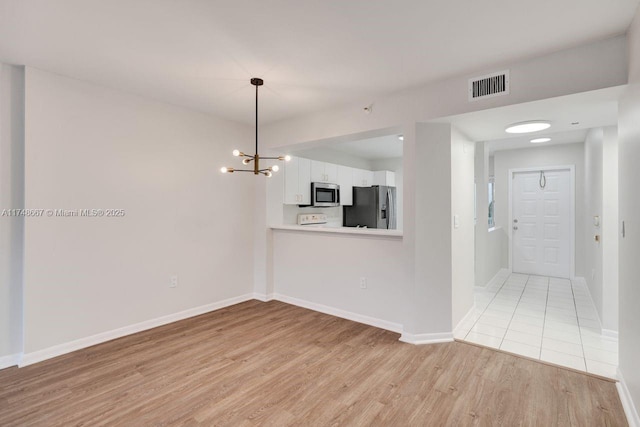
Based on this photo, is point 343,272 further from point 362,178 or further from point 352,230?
point 362,178

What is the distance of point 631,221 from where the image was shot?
1945 mm

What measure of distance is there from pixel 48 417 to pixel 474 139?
452 cm

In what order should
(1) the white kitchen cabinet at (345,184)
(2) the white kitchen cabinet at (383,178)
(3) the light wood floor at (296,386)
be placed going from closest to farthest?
(3) the light wood floor at (296,386) < (1) the white kitchen cabinet at (345,184) < (2) the white kitchen cabinet at (383,178)

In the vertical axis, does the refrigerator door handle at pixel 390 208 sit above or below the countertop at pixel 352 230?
above

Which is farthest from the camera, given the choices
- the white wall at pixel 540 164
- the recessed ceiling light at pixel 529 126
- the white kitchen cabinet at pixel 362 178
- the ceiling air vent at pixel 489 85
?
the white kitchen cabinet at pixel 362 178

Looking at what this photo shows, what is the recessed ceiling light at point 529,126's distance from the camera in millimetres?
2904

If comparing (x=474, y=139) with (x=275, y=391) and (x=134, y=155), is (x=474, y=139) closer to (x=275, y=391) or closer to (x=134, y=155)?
(x=275, y=391)

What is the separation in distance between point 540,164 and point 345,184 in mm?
3729

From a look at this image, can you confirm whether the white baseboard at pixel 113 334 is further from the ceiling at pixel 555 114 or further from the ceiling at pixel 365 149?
the ceiling at pixel 555 114

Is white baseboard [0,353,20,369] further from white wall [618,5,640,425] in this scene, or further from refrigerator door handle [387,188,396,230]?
refrigerator door handle [387,188,396,230]

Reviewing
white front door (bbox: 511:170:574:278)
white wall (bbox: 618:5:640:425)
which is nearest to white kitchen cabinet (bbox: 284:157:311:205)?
white wall (bbox: 618:5:640:425)

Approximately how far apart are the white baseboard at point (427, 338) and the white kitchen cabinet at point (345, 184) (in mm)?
3057

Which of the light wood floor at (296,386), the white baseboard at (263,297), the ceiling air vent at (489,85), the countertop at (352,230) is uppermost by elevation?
the ceiling air vent at (489,85)

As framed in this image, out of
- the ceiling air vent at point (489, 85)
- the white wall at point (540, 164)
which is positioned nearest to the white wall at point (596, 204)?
the white wall at point (540, 164)
